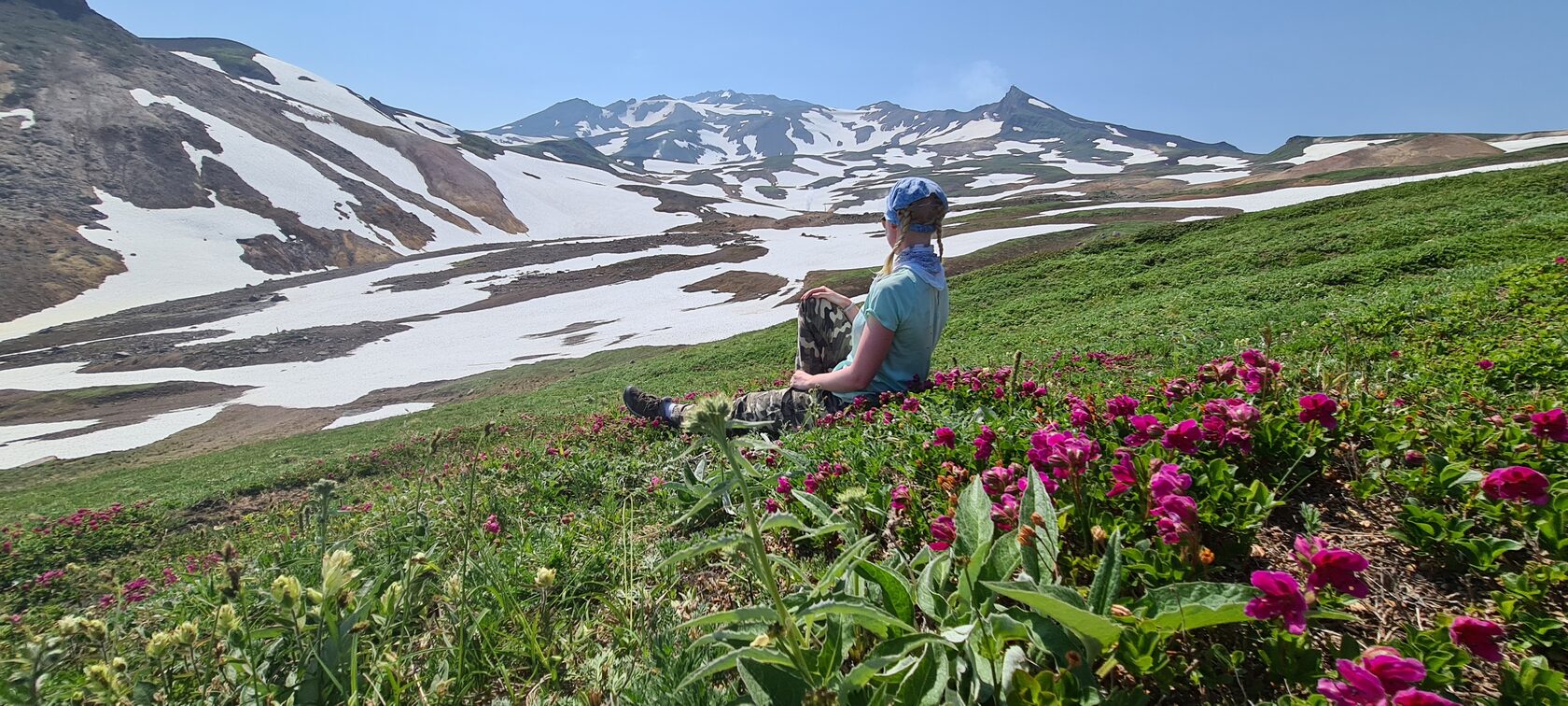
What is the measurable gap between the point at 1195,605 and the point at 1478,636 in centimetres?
49

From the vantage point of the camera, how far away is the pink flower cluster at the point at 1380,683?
110 cm

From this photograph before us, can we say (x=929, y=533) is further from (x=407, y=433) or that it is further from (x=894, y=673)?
(x=407, y=433)

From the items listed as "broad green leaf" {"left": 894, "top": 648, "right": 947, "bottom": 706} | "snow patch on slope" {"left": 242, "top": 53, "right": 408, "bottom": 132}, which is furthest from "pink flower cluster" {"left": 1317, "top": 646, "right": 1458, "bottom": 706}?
"snow patch on slope" {"left": 242, "top": 53, "right": 408, "bottom": 132}

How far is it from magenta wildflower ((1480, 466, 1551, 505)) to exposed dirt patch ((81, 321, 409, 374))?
40681 mm

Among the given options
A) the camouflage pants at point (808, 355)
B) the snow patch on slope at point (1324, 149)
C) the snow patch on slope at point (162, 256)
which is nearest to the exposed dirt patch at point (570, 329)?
the camouflage pants at point (808, 355)

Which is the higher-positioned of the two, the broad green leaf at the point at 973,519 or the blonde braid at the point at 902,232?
the blonde braid at the point at 902,232

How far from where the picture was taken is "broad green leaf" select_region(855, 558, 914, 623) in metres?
1.81

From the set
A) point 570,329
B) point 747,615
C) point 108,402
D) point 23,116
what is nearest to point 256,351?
point 108,402

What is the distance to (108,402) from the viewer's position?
2703 centimetres

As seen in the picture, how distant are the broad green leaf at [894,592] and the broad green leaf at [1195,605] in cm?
→ 60

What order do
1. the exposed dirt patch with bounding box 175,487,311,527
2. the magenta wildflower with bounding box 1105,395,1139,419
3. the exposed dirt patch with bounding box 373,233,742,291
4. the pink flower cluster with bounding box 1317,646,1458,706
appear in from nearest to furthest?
the pink flower cluster with bounding box 1317,646,1458,706
the magenta wildflower with bounding box 1105,395,1139,419
the exposed dirt patch with bounding box 175,487,311,527
the exposed dirt patch with bounding box 373,233,742,291

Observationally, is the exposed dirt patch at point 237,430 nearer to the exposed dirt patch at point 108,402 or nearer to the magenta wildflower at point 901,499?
the exposed dirt patch at point 108,402

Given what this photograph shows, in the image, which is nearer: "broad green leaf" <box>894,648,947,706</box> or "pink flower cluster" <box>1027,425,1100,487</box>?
"broad green leaf" <box>894,648,947,706</box>

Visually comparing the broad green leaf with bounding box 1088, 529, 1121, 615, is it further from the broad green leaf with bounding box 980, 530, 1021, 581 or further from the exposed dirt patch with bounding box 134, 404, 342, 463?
the exposed dirt patch with bounding box 134, 404, 342, 463
